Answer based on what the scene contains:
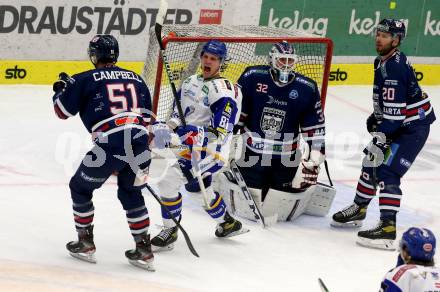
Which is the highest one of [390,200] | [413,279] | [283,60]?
[283,60]

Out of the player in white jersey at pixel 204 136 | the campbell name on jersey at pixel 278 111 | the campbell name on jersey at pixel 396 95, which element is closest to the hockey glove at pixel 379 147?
the campbell name on jersey at pixel 396 95

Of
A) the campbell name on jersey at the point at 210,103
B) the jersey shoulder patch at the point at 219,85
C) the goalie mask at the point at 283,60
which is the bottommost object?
the campbell name on jersey at the point at 210,103

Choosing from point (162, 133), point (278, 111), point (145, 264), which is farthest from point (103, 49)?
point (278, 111)

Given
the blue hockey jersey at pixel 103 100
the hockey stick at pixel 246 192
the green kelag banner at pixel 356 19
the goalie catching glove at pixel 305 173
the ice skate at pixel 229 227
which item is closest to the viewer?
the blue hockey jersey at pixel 103 100

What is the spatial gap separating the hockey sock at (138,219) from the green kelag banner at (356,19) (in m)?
4.80

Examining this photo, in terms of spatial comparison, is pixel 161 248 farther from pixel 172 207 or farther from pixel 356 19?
pixel 356 19

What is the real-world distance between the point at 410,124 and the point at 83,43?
3746mm

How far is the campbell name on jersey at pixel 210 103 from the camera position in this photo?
5828 mm

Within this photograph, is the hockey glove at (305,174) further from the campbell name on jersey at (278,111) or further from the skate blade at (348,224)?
the skate blade at (348,224)

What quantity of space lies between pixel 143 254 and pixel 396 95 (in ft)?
6.01

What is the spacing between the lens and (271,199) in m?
6.47

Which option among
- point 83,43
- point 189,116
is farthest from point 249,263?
point 83,43

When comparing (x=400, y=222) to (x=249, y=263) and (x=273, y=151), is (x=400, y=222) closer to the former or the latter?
(x=273, y=151)

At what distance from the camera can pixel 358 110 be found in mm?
9625
